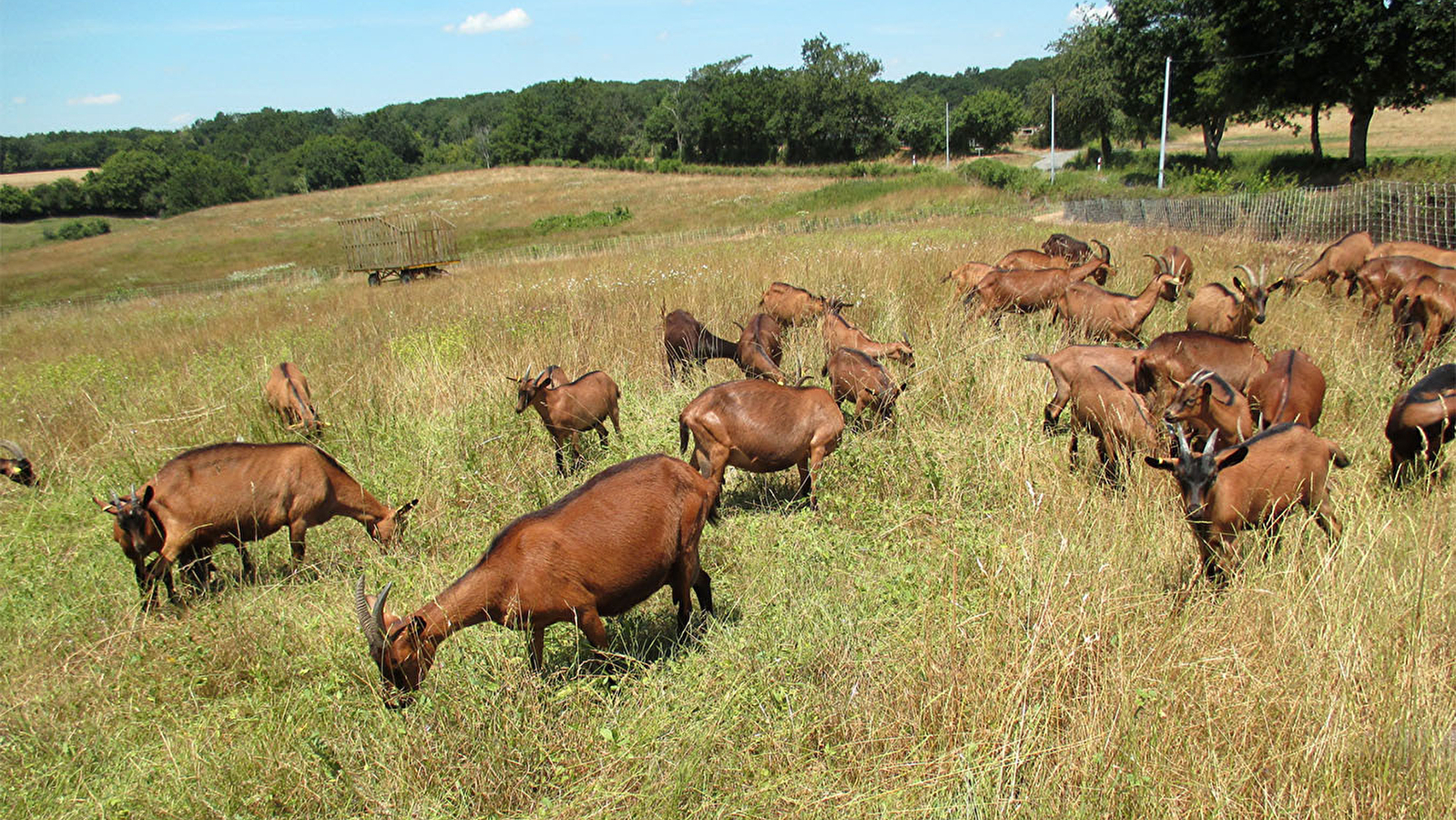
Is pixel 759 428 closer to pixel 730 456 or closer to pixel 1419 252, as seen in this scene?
pixel 730 456

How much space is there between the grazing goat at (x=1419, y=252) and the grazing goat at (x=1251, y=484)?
7776 millimetres

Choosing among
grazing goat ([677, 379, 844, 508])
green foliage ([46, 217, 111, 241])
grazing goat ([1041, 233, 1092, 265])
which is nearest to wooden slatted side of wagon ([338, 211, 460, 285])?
grazing goat ([1041, 233, 1092, 265])

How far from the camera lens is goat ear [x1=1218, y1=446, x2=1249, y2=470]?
428 cm

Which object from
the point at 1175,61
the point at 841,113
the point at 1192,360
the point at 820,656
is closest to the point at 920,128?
the point at 841,113

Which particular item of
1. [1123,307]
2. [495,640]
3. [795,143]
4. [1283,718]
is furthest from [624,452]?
[795,143]

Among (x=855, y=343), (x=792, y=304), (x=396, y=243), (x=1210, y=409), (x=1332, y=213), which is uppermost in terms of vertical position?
(x=396, y=243)

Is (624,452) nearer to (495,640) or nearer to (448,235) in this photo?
(495,640)

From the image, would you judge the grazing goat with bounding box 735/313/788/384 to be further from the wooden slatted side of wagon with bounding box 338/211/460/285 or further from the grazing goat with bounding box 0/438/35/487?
the wooden slatted side of wagon with bounding box 338/211/460/285

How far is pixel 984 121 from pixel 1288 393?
91333 mm

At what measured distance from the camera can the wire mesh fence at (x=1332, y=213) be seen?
14664 millimetres

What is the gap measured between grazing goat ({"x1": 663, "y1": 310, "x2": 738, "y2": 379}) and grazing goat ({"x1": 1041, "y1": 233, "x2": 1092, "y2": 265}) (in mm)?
7806

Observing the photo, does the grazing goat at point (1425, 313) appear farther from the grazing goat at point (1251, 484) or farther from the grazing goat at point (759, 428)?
the grazing goat at point (759, 428)

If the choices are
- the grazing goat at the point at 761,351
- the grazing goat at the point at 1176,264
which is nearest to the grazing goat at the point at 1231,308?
the grazing goat at the point at 1176,264

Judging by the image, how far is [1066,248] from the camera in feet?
50.4
